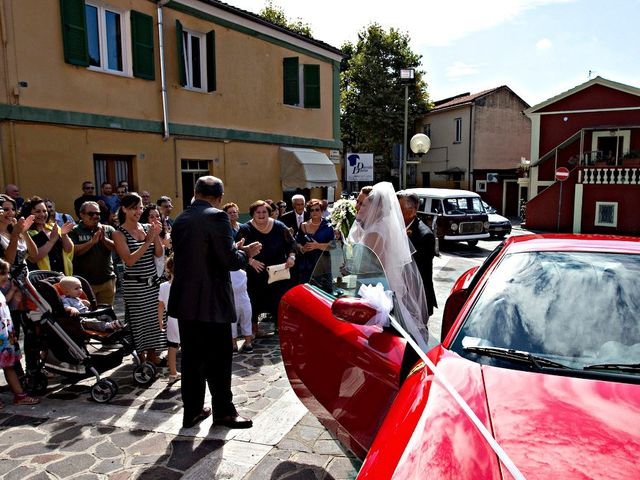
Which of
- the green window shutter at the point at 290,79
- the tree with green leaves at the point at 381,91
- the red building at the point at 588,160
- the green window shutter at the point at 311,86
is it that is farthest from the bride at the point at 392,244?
the tree with green leaves at the point at 381,91

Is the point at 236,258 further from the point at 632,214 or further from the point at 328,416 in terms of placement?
the point at 632,214

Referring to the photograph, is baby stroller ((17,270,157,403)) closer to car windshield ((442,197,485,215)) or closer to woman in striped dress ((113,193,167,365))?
woman in striped dress ((113,193,167,365))

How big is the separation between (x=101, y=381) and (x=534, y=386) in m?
3.93

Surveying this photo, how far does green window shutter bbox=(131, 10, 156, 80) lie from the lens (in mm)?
12031

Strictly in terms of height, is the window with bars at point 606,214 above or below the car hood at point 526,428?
below

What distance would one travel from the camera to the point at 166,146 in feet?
43.4

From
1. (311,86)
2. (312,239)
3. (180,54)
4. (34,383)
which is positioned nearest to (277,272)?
(312,239)

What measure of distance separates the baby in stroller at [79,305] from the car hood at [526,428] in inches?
144

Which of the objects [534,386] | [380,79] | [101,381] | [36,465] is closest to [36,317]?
[101,381]

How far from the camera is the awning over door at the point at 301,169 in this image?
17.0 metres

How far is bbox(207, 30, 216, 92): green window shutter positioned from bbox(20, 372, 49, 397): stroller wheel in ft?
37.0

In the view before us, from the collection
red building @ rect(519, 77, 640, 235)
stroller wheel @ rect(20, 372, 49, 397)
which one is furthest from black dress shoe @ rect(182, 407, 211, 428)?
red building @ rect(519, 77, 640, 235)

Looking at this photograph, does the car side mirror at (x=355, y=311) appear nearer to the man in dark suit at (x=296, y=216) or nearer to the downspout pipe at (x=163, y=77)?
the man in dark suit at (x=296, y=216)

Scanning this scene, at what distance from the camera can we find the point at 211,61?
14320 mm
